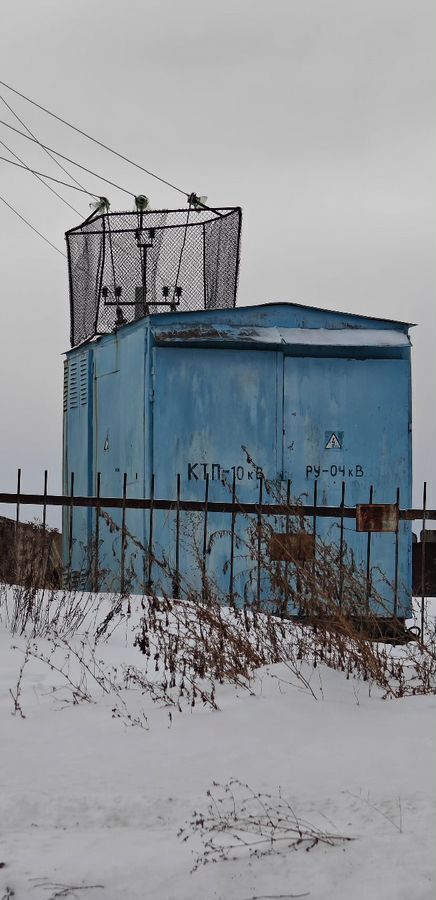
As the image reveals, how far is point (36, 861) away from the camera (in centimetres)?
383

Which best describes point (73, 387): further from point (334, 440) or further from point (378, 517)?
point (378, 517)

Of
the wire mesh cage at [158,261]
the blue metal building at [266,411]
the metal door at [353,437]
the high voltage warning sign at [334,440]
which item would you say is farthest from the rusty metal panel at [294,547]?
the wire mesh cage at [158,261]

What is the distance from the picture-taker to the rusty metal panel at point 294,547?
6767mm

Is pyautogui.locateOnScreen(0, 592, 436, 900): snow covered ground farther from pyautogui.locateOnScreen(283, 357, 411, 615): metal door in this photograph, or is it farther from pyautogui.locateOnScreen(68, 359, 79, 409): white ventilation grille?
pyautogui.locateOnScreen(68, 359, 79, 409): white ventilation grille

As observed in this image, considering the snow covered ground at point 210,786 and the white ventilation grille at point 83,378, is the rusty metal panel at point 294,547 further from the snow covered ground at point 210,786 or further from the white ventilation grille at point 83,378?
the white ventilation grille at point 83,378

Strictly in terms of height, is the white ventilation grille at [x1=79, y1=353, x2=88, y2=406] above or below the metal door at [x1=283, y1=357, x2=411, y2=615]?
above

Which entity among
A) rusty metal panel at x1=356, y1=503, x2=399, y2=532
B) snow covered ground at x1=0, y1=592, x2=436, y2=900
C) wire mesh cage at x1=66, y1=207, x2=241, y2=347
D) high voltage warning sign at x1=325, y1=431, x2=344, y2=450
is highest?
wire mesh cage at x1=66, y1=207, x2=241, y2=347

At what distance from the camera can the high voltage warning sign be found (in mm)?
10844

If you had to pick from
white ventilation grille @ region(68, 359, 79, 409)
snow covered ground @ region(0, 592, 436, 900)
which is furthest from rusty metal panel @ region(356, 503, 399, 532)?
white ventilation grille @ region(68, 359, 79, 409)

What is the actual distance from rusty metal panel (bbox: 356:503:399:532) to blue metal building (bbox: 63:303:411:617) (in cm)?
173

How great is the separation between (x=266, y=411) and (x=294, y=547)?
347 centimetres

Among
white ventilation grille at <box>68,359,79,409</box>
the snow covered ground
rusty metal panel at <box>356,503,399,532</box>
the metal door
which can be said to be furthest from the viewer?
white ventilation grille at <box>68,359,79,409</box>

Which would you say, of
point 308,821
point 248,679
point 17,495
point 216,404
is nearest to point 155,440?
point 216,404

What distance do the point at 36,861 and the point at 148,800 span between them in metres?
0.64
